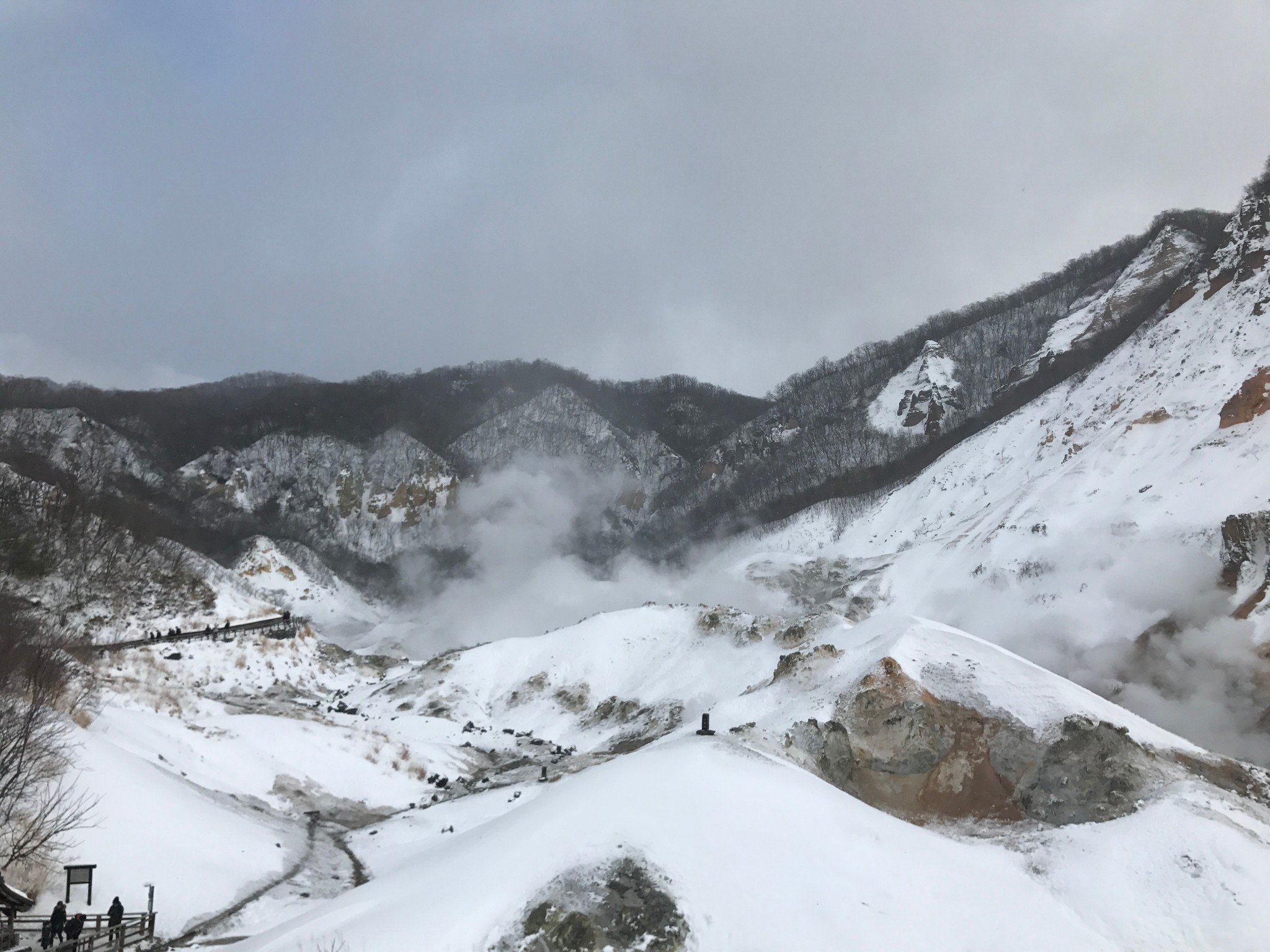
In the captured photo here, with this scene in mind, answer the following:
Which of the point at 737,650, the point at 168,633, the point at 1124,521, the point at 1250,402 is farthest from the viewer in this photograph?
the point at 737,650

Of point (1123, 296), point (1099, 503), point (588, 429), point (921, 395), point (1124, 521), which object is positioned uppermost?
point (588, 429)

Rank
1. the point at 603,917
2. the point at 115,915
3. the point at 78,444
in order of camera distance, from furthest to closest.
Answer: the point at 78,444 → the point at 115,915 → the point at 603,917

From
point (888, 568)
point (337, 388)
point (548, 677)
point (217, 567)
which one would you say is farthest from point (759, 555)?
point (337, 388)

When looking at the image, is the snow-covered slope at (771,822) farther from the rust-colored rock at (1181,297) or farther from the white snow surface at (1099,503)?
the rust-colored rock at (1181,297)

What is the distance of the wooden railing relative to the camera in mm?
12219

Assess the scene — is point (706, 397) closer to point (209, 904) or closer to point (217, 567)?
point (217, 567)

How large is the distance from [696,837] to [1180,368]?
60149 mm

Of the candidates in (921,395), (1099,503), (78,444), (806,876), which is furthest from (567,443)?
(806,876)

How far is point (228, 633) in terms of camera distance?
47.8 m

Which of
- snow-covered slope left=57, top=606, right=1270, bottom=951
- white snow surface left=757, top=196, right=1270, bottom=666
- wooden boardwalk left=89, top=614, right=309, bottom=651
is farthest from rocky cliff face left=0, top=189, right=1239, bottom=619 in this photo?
snow-covered slope left=57, top=606, right=1270, bottom=951

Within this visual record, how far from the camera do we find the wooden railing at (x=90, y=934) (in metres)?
12.2

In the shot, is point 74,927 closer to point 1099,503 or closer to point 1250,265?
point 1099,503

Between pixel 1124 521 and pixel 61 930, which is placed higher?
pixel 1124 521

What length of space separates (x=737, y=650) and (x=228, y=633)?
108ft
